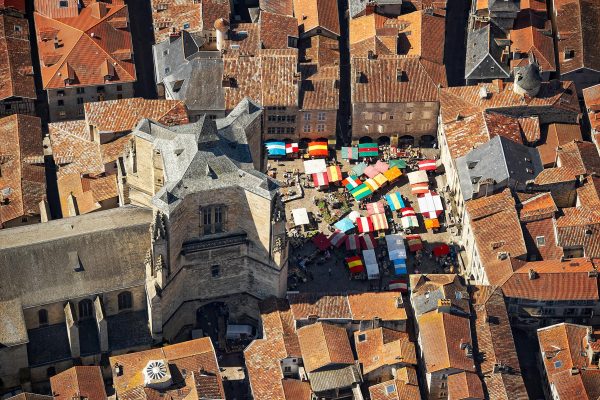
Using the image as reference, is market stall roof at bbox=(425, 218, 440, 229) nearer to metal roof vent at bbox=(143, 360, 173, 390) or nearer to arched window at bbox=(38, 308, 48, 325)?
metal roof vent at bbox=(143, 360, 173, 390)

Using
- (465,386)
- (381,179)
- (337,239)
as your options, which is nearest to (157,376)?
(465,386)

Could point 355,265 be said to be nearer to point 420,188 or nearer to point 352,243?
point 352,243

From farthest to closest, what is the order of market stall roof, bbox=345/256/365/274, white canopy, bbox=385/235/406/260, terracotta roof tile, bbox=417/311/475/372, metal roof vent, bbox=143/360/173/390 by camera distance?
white canopy, bbox=385/235/406/260
market stall roof, bbox=345/256/365/274
terracotta roof tile, bbox=417/311/475/372
metal roof vent, bbox=143/360/173/390

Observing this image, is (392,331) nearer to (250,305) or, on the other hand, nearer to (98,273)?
(250,305)

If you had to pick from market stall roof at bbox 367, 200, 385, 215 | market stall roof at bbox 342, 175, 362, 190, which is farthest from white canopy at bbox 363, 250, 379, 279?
market stall roof at bbox 342, 175, 362, 190

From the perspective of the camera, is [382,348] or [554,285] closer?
[382,348]

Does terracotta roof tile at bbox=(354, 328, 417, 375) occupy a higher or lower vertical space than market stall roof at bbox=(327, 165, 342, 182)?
lower

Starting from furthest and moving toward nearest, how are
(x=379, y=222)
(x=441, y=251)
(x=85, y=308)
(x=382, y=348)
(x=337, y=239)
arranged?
(x=379, y=222) < (x=337, y=239) < (x=441, y=251) < (x=382, y=348) < (x=85, y=308)

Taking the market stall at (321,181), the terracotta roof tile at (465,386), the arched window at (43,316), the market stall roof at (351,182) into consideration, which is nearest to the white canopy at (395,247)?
the market stall roof at (351,182)
